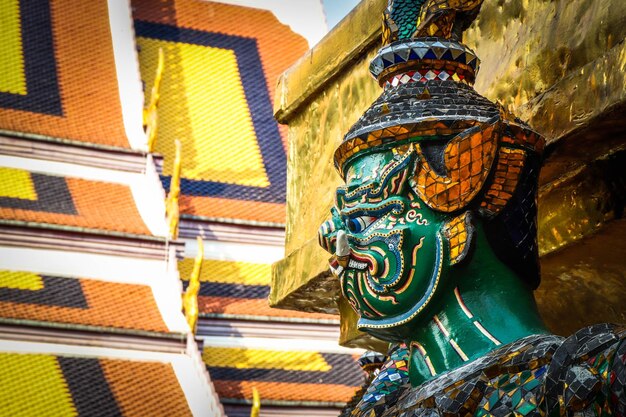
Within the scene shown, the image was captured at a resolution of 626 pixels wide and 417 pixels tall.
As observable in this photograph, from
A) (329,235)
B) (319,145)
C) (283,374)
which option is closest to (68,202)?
(283,374)

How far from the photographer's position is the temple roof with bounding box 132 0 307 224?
1630cm

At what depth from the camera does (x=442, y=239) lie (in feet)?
9.41

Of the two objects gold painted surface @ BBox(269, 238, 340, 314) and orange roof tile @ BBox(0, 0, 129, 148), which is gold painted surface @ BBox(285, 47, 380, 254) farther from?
orange roof tile @ BBox(0, 0, 129, 148)

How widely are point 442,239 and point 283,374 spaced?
466 inches

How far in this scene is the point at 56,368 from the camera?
12.5m

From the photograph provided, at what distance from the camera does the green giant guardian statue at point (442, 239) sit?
2.81 meters

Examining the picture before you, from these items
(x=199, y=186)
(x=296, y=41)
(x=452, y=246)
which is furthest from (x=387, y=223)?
(x=296, y=41)

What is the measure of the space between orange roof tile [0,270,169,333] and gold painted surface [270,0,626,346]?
331 inches

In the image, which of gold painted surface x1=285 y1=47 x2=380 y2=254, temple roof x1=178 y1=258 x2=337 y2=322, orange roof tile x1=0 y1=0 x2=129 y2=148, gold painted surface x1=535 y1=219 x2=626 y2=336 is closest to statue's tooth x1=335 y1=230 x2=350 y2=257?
gold painted surface x1=535 y1=219 x2=626 y2=336

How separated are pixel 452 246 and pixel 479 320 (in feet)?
0.53

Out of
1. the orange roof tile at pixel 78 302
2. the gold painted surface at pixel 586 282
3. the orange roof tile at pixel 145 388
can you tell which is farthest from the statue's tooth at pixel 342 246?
the orange roof tile at pixel 78 302

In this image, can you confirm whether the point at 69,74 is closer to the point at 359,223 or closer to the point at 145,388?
the point at 145,388

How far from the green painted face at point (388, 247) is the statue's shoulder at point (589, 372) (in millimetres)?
488

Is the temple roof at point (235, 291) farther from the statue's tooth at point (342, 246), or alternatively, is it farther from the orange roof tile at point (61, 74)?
the statue's tooth at point (342, 246)
